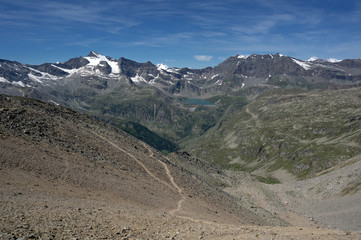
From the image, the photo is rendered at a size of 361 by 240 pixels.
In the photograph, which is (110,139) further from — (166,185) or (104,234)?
(104,234)

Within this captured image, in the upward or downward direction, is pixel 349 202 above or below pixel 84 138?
below

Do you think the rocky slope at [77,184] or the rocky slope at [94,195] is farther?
the rocky slope at [77,184]

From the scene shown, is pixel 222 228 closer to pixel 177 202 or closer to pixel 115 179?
pixel 177 202

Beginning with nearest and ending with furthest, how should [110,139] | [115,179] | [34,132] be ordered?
[115,179], [34,132], [110,139]

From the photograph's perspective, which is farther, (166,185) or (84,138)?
(84,138)

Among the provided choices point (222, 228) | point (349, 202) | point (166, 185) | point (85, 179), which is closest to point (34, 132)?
point (85, 179)

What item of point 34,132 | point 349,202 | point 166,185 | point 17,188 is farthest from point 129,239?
point 349,202

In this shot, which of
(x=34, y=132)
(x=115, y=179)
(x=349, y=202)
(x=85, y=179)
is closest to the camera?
(x=85, y=179)

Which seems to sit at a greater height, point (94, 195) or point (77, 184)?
point (77, 184)

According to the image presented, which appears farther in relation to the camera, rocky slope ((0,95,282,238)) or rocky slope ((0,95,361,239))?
rocky slope ((0,95,282,238))

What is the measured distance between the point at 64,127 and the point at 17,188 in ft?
87.5

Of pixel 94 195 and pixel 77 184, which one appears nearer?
pixel 94 195

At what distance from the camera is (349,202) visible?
8925 centimetres

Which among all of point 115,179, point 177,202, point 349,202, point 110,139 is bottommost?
point 349,202
